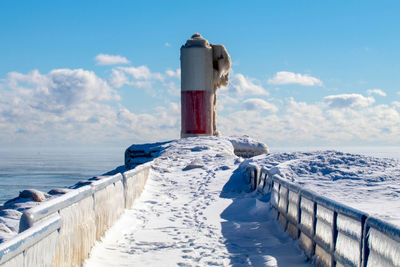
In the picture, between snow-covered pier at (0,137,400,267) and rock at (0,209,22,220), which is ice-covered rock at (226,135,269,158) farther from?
rock at (0,209,22,220)

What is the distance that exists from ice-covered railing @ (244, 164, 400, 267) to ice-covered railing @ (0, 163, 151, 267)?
9.73ft

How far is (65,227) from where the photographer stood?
16.6ft

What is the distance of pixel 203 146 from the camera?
22.6m

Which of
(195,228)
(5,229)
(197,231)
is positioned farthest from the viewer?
(195,228)

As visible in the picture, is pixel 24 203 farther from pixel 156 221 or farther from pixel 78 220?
pixel 78 220

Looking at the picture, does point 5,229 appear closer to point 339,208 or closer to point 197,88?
point 339,208

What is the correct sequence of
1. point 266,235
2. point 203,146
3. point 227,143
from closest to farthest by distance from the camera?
point 266,235 → point 203,146 → point 227,143

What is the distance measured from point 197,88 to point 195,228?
65.6 ft

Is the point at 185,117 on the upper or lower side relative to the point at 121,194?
upper

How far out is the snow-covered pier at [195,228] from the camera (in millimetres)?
4133

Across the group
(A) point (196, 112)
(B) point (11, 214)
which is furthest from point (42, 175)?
(B) point (11, 214)

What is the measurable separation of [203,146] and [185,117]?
227 inches

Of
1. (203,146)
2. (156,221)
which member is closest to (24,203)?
(156,221)

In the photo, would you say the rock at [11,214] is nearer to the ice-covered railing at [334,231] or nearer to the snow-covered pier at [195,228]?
the snow-covered pier at [195,228]
